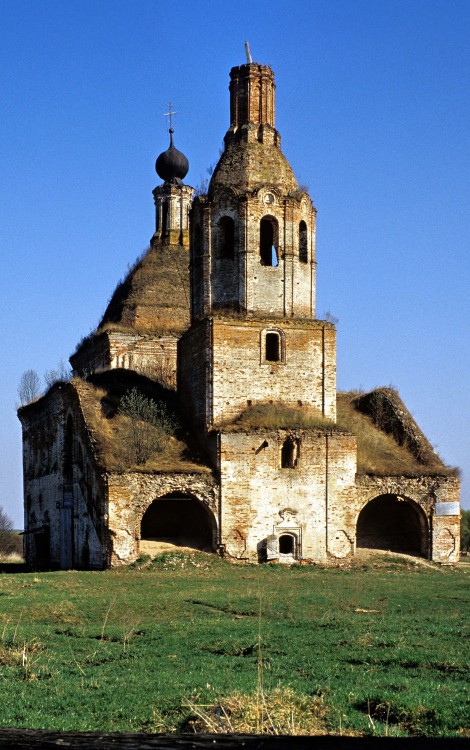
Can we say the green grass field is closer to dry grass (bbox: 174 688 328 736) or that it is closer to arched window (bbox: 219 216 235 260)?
dry grass (bbox: 174 688 328 736)

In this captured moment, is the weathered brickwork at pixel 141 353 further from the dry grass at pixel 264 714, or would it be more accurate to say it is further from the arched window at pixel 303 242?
the dry grass at pixel 264 714

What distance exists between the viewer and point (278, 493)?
23.1 meters

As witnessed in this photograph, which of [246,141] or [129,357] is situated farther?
[129,357]

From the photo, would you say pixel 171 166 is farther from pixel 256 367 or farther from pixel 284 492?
pixel 284 492

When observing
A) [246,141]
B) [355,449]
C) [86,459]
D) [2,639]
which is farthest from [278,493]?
[2,639]

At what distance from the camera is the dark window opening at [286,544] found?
2317cm

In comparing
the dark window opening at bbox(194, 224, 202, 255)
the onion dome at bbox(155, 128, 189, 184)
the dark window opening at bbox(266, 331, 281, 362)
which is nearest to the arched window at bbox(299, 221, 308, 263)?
the dark window opening at bbox(266, 331, 281, 362)

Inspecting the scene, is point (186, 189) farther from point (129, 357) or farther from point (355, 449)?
point (355, 449)

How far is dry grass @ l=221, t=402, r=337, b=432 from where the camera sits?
23.2m

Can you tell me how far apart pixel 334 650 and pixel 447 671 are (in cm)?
149

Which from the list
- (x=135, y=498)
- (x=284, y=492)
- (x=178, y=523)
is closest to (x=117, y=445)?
(x=135, y=498)

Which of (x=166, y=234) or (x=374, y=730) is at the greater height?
(x=166, y=234)

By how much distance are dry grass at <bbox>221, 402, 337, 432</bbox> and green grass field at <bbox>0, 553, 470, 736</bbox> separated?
510cm

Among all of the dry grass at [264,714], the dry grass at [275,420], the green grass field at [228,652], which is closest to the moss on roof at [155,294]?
the dry grass at [275,420]
